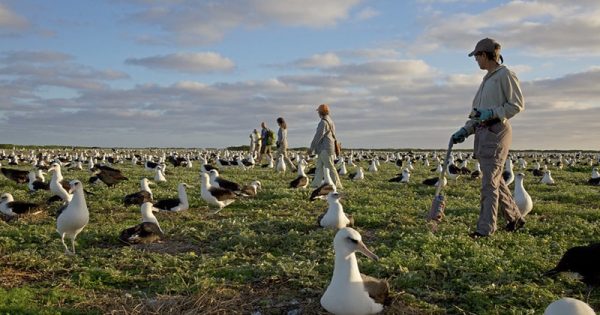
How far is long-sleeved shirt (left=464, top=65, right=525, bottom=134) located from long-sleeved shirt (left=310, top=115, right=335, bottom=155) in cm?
764

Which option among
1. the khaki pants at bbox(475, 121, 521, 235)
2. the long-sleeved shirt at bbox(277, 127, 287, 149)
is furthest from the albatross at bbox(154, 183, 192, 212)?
the long-sleeved shirt at bbox(277, 127, 287, 149)

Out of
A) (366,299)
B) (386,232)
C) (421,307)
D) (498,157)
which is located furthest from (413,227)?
(366,299)

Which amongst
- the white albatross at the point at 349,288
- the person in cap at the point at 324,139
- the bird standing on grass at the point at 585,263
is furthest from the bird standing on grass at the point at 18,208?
the bird standing on grass at the point at 585,263

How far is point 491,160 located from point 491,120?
2.27 ft

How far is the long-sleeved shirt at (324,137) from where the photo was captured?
17125mm

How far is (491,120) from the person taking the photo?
957 cm

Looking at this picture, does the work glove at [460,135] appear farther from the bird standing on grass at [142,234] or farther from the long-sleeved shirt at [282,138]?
the long-sleeved shirt at [282,138]

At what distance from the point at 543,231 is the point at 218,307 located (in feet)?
25.0

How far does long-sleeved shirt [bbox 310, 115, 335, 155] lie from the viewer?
17125 mm

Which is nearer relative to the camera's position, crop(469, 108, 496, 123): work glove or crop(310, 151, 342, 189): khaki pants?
crop(469, 108, 496, 123): work glove

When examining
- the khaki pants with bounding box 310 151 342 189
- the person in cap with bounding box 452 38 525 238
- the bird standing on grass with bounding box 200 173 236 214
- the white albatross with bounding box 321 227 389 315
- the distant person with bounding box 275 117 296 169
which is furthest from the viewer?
the distant person with bounding box 275 117 296 169

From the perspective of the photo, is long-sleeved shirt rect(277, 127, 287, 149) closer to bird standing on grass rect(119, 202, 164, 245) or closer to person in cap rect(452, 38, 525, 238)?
bird standing on grass rect(119, 202, 164, 245)

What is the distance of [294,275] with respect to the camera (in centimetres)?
768

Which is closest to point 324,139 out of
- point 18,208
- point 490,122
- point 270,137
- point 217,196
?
point 217,196
